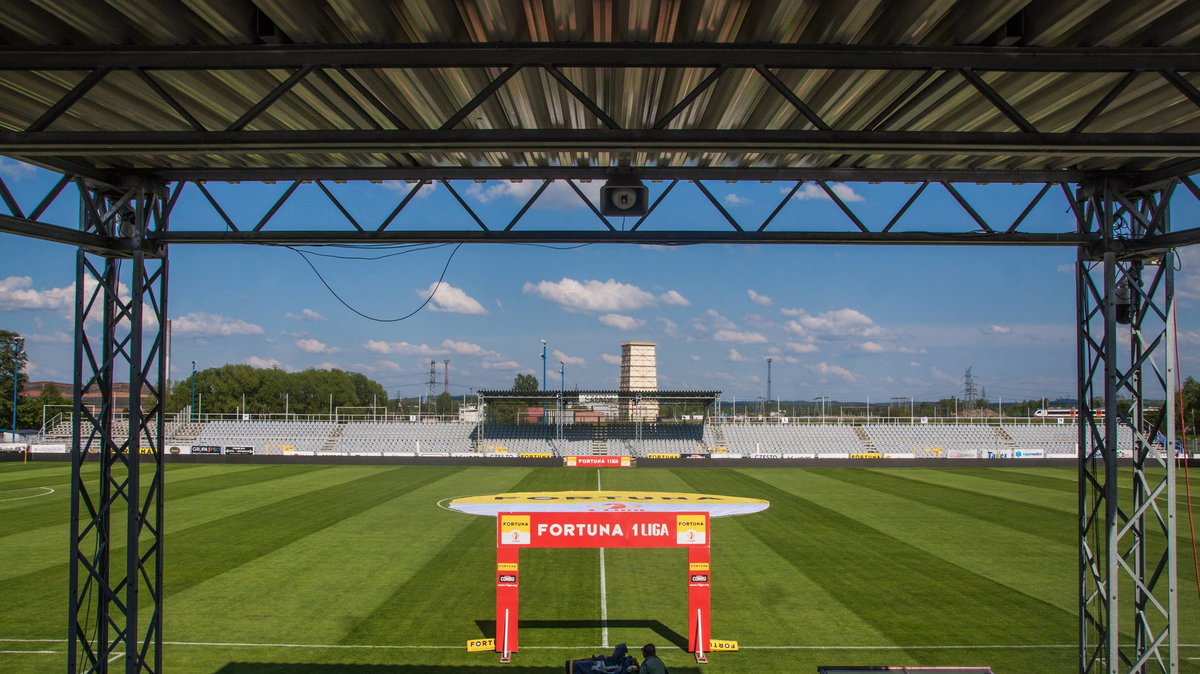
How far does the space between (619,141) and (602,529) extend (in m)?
7.34

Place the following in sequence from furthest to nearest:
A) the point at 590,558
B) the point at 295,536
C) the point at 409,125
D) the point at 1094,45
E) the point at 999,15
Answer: the point at 295,536, the point at 590,558, the point at 409,125, the point at 1094,45, the point at 999,15

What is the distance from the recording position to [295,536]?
66.1ft

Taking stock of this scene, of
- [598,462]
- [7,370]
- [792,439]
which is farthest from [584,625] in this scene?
[7,370]

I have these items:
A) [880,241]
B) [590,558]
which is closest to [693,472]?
[590,558]

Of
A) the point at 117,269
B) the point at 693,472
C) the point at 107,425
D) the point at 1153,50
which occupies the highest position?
the point at 1153,50

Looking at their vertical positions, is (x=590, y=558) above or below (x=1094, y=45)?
A: below

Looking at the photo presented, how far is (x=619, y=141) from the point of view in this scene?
16.7 ft

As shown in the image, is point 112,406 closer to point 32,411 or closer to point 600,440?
point 600,440

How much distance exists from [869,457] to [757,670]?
35766 millimetres

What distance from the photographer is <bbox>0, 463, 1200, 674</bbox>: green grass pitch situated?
11.4 m

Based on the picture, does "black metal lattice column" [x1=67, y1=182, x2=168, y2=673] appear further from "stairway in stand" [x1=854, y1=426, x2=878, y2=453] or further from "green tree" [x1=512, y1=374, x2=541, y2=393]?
"green tree" [x1=512, y1=374, x2=541, y2=393]

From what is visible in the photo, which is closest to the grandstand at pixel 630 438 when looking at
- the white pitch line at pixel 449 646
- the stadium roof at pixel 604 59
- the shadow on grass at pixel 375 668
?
the white pitch line at pixel 449 646

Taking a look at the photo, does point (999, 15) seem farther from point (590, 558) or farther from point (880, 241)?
point (590, 558)

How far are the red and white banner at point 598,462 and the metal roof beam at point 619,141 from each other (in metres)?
37.3
